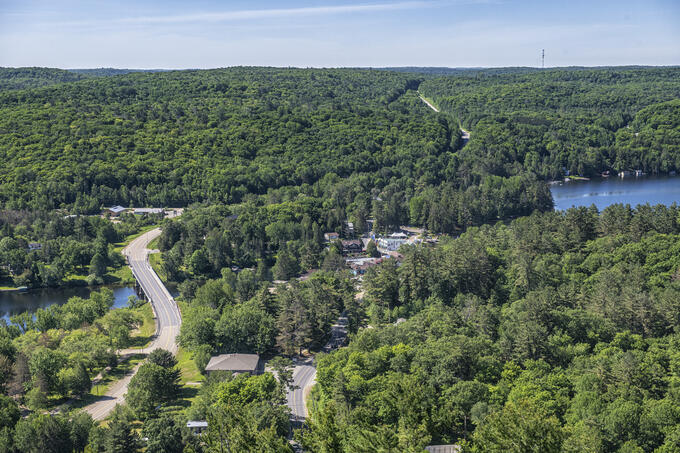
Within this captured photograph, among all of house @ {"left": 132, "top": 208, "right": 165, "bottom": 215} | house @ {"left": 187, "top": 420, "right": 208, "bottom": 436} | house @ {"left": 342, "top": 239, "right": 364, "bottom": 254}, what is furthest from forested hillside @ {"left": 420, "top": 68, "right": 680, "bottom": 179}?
house @ {"left": 187, "top": 420, "right": 208, "bottom": 436}

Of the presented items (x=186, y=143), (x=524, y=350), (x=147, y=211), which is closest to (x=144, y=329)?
(x=524, y=350)

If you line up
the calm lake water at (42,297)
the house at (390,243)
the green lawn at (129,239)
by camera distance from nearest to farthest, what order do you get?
the calm lake water at (42,297), the house at (390,243), the green lawn at (129,239)

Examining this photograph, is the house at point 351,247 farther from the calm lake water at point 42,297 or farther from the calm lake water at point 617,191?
the calm lake water at point 617,191

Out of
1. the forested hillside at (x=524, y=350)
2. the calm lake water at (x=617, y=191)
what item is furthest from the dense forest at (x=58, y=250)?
the calm lake water at (x=617, y=191)

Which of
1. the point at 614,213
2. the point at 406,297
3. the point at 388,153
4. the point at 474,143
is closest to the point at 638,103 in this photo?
the point at 474,143

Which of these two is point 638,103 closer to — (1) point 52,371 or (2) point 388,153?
(2) point 388,153

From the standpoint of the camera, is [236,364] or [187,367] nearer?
[236,364]

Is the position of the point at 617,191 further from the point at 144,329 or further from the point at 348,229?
the point at 144,329
